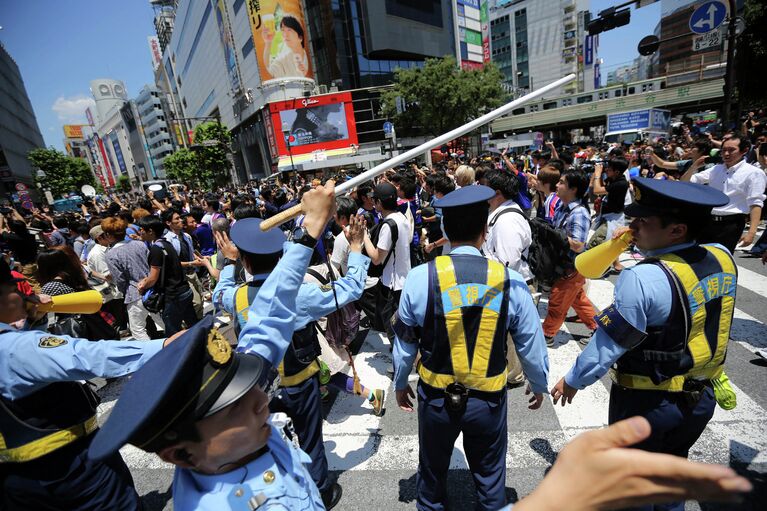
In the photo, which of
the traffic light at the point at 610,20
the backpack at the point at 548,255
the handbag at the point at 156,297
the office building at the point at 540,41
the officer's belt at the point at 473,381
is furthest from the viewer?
the office building at the point at 540,41

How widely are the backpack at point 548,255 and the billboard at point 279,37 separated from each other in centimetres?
4402

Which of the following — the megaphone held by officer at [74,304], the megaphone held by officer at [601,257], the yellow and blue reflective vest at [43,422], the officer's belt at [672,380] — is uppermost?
the megaphone held by officer at [74,304]

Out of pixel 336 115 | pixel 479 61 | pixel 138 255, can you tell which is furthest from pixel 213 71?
pixel 138 255

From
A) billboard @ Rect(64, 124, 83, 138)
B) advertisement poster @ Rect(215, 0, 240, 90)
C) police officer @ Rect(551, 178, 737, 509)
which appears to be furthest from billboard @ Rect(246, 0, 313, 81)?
billboard @ Rect(64, 124, 83, 138)

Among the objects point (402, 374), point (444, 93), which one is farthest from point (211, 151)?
point (402, 374)

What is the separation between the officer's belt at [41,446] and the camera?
74.2 inches

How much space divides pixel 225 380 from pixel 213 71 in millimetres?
70174

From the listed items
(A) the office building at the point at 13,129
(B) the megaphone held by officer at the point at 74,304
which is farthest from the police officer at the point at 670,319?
(A) the office building at the point at 13,129

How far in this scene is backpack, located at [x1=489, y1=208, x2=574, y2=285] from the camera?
406 centimetres

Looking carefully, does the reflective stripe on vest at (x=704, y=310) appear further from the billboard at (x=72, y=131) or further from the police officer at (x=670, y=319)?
the billboard at (x=72, y=131)

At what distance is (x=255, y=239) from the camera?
2.50 meters

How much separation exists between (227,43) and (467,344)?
195 feet

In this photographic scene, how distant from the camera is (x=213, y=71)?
5812 centimetres

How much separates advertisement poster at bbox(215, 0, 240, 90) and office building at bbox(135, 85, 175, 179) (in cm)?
5535
